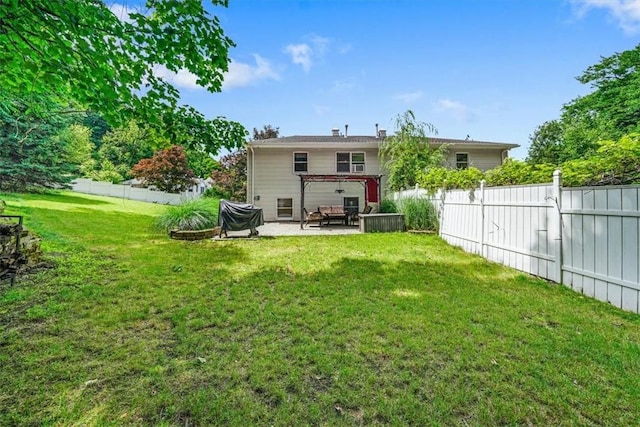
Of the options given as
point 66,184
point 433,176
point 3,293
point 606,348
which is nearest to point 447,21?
point 433,176

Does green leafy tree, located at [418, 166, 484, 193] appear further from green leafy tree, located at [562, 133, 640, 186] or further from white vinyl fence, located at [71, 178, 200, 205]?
white vinyl fence, located at [71, 178, 200, 205]

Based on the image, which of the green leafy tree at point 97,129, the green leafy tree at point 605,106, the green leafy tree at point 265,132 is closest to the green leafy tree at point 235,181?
the green leafy tree at point 265,132

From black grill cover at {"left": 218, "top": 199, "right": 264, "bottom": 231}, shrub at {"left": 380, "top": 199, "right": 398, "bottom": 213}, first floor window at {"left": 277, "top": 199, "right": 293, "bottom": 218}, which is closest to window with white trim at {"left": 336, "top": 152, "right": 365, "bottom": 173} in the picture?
first floor window at {"left": 277, "top": 199, "right": 293, "bottom": 218}

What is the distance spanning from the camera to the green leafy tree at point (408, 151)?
14.4m

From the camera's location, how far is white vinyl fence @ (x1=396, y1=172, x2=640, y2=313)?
3.82 m

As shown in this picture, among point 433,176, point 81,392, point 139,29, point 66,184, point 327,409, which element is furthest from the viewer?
point 66,184

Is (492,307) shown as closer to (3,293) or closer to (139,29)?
(139,29)

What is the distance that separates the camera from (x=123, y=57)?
400 cm

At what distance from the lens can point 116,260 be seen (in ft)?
20.7

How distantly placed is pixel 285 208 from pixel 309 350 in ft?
43.7

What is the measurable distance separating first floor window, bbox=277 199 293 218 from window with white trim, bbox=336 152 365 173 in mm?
3139

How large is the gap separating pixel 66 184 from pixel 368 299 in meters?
23.4

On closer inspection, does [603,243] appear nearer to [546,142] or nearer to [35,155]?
[35,155]

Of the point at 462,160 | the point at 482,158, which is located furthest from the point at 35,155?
the point at 482,158
